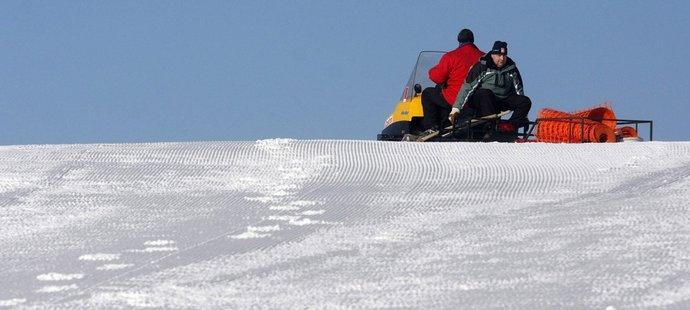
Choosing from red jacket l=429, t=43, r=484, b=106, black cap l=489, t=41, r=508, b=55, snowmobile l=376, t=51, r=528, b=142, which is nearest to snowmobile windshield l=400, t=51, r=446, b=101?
snowmobile l=376, t=51, r=528, b=142

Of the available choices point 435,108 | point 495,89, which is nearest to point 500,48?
point 495,89

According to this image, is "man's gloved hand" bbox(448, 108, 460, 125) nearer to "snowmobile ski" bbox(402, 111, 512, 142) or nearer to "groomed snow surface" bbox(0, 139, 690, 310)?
"snowmobile ski" bbox(402, 111, 512, 142)

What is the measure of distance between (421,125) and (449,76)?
1.71 metres

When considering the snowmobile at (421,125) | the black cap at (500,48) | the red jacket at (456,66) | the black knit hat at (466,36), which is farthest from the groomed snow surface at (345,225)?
the black knit hat at (466,36)

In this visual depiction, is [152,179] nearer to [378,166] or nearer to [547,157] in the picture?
[378,166]

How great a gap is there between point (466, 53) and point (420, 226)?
6.45 metres

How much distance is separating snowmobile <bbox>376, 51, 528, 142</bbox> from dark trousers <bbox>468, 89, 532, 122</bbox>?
0.09 m

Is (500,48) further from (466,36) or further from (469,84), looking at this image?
(466,36)

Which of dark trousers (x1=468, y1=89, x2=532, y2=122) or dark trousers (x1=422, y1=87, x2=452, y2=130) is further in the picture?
dark trousers (x1=422, y1=87, x2=452, y2=130)

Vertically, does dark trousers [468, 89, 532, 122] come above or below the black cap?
below

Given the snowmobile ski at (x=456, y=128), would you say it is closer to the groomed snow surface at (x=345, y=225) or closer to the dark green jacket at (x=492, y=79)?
the dark green jacket at (x=492, y=79)

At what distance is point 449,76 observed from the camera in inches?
460

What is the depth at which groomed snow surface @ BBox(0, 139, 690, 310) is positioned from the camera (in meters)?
4.27

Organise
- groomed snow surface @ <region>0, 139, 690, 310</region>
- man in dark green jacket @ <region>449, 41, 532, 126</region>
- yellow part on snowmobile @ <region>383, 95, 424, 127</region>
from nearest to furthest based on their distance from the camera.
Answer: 1. groomed snow surface @ <region>0, 139, 690, 310</region>
2. man in dark green jacket @ <region>449, 41, 532, 126</region>
3. yellow part on snowmobile @ <region>383, 95, 424, 127</region>
